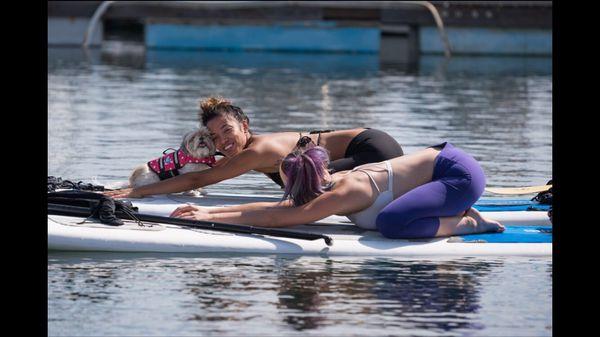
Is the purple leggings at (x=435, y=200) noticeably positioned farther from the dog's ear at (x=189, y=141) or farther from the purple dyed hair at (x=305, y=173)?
the dog's ear at (x=189, y=141)

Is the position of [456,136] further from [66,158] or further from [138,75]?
[138,75]

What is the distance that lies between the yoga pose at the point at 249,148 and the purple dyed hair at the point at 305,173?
0.61 meters

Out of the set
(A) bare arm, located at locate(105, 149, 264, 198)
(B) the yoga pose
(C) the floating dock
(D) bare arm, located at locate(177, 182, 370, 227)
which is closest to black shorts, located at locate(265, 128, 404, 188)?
(B) the yoga pose

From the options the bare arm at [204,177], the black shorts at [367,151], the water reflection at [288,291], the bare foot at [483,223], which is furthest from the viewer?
the black shorts at [367,151]

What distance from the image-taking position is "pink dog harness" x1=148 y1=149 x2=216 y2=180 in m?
10.6

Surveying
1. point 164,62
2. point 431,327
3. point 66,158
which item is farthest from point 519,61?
point 431,327

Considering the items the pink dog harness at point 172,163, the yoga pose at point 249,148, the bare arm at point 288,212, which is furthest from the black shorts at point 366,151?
the bare arm at point 288,212

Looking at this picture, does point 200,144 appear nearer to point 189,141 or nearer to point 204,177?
point 189,141

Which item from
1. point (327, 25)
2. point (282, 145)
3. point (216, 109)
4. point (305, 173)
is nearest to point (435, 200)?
point (305, 173)

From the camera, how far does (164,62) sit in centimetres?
3222

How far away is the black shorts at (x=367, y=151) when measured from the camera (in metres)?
10.2
